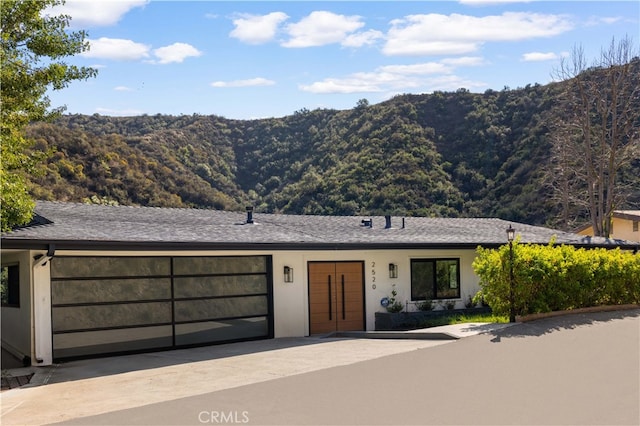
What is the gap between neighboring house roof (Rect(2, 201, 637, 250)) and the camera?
13.1 meters

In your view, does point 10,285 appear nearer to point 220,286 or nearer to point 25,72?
point 220,286


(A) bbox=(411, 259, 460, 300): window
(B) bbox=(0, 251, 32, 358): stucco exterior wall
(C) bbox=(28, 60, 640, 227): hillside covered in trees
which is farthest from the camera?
(C) bbox=(28, 60, 640, 227): hillside covered in trees

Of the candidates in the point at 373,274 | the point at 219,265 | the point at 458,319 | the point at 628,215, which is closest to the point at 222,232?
the point at 219,265

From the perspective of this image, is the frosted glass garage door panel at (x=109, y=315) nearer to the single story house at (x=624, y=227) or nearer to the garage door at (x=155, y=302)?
the garage door at (x=155, y=302)

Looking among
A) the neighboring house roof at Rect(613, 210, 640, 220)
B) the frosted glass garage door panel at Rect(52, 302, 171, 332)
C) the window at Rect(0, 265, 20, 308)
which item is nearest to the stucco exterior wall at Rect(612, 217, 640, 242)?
the neighboring house roof at Rect(613, 210, 640, 220)

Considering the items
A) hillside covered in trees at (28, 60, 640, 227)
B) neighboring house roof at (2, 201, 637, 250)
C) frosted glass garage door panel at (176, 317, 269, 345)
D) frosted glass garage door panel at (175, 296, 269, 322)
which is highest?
hillside covered in trees at (28, 60, 640, 227)

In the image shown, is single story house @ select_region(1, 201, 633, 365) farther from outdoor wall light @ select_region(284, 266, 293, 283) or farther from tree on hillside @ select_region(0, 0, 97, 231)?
tree on hillside @ select_region(0, 0, 97, 231)

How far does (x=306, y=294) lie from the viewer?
1755cm

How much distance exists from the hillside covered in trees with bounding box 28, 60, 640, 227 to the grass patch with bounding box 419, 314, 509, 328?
1999 centimetres

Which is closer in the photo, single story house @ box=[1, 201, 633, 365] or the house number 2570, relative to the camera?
single story house @ box=[1, 201, 633, 365]

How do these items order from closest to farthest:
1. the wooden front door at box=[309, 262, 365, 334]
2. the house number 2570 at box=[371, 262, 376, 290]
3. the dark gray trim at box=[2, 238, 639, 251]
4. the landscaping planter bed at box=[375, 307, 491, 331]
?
the dark gray trim at box=[2, 238, 639, 251] → the wooden front door at box=[309, 262, 365, 334] → the landscaping planter bed at box=[375, 307, 491, 331] → the house number 2570 at box=[371, 262, 376, 290]

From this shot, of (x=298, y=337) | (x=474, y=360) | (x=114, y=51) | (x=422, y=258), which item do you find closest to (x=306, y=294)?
(x=298, y=337)

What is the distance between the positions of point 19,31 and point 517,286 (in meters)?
11.5

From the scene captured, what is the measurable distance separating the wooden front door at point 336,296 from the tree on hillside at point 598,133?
756 inches
